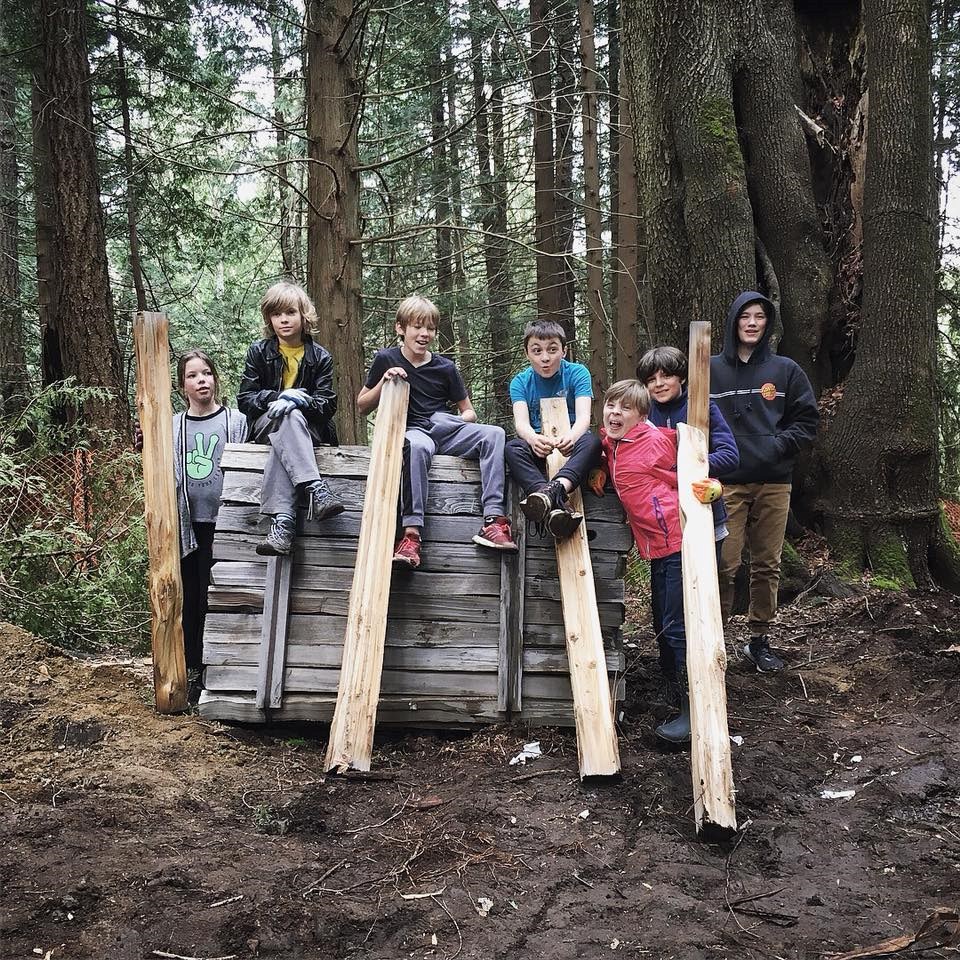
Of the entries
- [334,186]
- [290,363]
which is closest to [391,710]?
[290,363]

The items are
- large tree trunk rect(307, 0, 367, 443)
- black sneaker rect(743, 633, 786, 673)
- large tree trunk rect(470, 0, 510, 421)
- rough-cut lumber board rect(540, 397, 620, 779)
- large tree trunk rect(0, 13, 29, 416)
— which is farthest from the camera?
large tree trunk rect(470, 0, 510, 421)

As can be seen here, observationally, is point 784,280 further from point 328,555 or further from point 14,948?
point 14,948

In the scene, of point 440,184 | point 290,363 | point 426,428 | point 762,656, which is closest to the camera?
point 290,363

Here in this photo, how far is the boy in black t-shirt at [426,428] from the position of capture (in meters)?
4.67

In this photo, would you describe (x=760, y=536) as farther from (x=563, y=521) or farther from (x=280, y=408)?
(x=280, y=408)

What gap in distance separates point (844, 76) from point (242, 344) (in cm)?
1081

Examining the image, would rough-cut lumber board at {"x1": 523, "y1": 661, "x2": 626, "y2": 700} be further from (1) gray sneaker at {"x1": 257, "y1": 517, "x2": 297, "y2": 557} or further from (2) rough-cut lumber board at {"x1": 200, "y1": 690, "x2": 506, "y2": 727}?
(1) gray sneaker at {"x1": 257, "y1": 517, "x2": 297, "y2": 557}

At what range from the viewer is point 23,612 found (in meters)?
5.96

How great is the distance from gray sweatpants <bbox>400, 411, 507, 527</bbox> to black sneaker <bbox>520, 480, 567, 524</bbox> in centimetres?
29

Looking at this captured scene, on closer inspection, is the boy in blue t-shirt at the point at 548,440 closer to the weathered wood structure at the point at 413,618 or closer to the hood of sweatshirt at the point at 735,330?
the weathered wood structure at the point at 413,618

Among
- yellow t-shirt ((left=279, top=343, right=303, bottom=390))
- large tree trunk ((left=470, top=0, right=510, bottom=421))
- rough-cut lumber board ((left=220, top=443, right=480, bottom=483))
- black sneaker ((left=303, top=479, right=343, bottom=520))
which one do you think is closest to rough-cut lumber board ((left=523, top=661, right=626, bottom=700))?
rough-cut lumber board ((left=220, top=443, right=480, bottom=483))

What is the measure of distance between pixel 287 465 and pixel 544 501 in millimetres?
1449

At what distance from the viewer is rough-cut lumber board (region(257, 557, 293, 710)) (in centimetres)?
454

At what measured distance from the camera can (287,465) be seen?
4.58m
